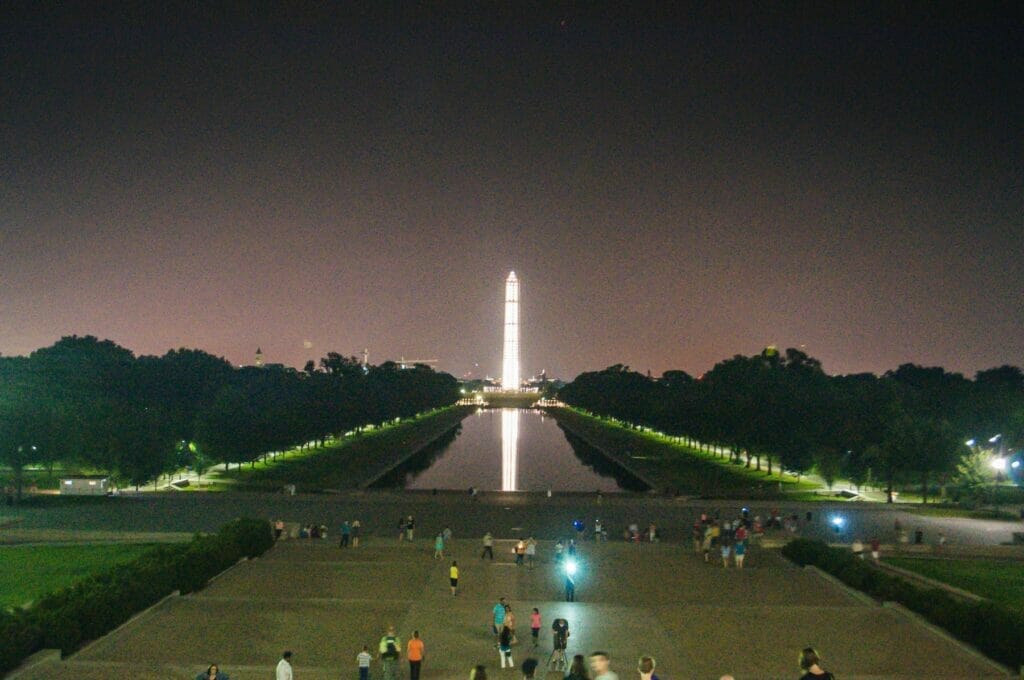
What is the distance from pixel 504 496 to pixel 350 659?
29.5 m

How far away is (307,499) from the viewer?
4275 cm

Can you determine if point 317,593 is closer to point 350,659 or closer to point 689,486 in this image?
point 350,659

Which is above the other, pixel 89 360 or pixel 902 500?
pixel 89 360

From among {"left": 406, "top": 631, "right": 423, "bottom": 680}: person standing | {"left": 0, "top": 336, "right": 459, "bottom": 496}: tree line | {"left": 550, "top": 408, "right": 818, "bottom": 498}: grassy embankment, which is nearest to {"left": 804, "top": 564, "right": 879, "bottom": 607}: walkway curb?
{"left": 406, "top": 631, "right": 423, "bottom": 680}: person standing

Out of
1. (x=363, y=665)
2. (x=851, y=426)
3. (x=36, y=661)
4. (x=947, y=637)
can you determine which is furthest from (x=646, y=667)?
(x=851, y=426)

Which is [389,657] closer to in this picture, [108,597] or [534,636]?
[534,636]

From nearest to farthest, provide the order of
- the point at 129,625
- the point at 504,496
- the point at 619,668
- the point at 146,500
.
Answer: the point at 619,668 < the point at 129,625 < the point at 146,500 < the point at 504,496

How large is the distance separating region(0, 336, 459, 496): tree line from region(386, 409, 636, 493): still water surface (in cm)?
914

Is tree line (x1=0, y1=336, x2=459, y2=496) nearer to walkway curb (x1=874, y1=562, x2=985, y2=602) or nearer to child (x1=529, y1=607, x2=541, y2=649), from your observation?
child (x1=529, y1=607, x2=541, y2=649)

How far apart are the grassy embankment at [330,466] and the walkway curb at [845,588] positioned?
27.7 metres

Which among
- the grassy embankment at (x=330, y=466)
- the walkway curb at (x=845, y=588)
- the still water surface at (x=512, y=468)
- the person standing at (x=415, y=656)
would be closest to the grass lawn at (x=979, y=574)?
the walkway curb at (x=845, y=588)

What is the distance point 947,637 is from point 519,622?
8.31 meters

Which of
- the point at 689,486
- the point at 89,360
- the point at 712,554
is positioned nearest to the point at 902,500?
the point at 689,486

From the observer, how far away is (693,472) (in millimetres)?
59250
